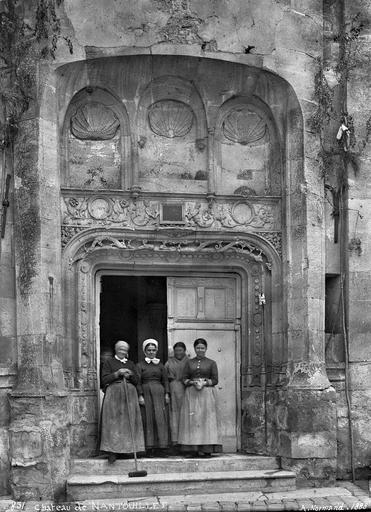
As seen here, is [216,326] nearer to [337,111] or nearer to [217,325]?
[217,325]

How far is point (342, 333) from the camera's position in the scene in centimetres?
1498

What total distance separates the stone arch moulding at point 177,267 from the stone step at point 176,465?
1173 mm

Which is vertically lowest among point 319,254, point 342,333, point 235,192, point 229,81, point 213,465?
point 213,465

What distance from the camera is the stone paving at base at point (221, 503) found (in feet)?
42.7

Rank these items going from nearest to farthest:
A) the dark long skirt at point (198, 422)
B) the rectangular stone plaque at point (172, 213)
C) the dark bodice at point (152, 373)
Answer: the dark long skirt at point (198, 422), the dark bodice at point (152, 373), the rectangular stone plaque at point (172, 213)

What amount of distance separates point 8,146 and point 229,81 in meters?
3.24

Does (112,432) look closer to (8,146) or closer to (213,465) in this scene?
(213,465)

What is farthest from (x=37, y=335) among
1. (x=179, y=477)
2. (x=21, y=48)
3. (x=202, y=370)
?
(x=21, y=48)

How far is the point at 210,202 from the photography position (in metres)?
15.0

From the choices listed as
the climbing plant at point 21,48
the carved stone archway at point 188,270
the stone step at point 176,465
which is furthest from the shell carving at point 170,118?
the stone step at point 176,465

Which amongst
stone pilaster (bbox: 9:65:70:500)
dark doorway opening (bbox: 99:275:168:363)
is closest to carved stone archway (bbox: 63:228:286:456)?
stone pilaster (bbox: 9:65:70:500)

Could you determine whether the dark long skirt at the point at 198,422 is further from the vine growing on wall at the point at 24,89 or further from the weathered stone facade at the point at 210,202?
the vine growing on wall at the point at 24,89

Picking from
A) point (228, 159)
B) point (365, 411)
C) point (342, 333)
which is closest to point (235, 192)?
point (228, 159)

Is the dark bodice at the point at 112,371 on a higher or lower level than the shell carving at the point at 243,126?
lower
